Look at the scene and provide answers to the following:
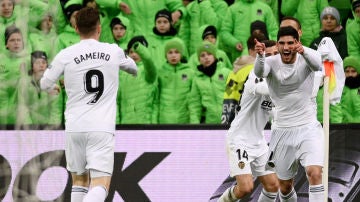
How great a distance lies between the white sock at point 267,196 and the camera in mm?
12258

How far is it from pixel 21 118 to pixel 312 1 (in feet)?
23.6

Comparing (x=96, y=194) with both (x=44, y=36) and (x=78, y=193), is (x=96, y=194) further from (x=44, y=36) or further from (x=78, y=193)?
(x=44, y=36)

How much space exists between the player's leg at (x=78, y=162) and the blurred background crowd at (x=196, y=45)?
0.90 feet

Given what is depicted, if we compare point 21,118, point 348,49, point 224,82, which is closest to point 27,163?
point 21,118

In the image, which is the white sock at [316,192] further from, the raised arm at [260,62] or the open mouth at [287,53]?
the open mouth at [287,53]

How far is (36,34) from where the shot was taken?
384 inches

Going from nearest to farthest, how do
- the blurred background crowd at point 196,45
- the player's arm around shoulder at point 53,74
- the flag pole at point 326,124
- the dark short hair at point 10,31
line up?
the dark short hair at point 10,31, the player's arm around shoulder at point 53,74, the flag pole at point 326,124, the blurred background crowd at point 196,45

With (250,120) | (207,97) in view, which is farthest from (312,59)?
(207,97)

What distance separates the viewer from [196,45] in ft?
52.5

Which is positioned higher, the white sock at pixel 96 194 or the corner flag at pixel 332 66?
the corner flag at pixel 332 66

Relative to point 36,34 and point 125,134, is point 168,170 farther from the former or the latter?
point 36,34

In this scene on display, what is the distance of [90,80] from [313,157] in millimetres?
2585

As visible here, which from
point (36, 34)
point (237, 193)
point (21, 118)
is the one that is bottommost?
point (237, 193)

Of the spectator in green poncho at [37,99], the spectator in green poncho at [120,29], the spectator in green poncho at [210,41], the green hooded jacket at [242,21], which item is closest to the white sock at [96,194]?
the spectator in green poncho at [37,99]
